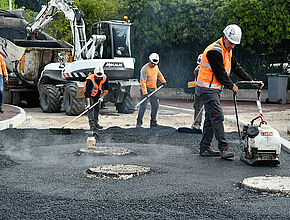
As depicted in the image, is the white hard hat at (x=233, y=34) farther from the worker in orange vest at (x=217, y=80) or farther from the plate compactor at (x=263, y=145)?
the plate compactor at (x=263, y=145)

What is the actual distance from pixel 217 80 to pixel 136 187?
2530 millimetres

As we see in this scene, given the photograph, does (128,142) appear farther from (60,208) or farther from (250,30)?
(250,30)

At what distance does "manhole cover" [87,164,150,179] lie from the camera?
611 centimetres

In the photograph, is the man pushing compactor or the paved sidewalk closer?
the man pushing compactor

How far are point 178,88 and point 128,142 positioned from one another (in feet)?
47.9

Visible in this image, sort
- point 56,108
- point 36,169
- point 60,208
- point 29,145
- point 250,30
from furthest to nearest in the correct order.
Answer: point 250,30 < point 56,108 < point 29,145 < point 36,169 < point 60,208

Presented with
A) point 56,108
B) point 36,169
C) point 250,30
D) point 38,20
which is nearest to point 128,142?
point 36,169

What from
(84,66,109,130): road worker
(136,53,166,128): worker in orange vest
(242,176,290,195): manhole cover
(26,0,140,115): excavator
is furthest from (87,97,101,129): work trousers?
(242,176,290,195): manhole cover

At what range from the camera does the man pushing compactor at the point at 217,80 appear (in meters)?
7.28

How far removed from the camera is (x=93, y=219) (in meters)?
4.36

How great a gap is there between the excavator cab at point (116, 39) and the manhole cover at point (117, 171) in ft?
30.4

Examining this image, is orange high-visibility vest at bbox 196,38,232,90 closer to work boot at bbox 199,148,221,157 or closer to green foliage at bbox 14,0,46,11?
work boot at bbox 199,148,221,157

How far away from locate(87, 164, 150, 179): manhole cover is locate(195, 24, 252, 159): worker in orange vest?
1.39 m

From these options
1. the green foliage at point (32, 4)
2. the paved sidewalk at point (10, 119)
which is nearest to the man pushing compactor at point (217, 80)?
the paved sidewalk at point (10, 119)
